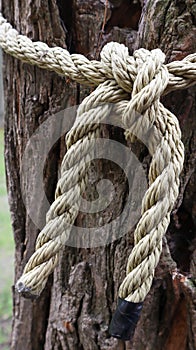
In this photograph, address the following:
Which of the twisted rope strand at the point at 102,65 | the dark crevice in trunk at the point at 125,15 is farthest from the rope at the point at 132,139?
the dark crevice in trunk at the point at 125,15

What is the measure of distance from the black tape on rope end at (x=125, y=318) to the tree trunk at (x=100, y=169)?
134 millimetres

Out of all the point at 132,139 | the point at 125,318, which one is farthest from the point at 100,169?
the point at 125,318

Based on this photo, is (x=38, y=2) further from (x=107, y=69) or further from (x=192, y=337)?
(x=192, y=337)

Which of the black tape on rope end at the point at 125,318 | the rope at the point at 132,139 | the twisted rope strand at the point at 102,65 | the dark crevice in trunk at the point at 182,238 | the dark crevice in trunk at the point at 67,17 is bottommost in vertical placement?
the black tape on rope end at the point at 125,318

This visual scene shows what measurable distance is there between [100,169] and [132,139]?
0.35ft

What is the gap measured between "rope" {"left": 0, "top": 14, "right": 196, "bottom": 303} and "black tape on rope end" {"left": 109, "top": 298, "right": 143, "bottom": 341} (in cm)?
1

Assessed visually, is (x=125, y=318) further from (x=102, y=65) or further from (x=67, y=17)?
(x=67, y=17)

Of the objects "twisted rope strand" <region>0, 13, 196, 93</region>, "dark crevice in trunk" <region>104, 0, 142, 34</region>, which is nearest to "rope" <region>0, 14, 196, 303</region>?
"twisted rope strand" <region>0, 13, 196, 93</region>

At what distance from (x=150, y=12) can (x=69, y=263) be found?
1.35 feet

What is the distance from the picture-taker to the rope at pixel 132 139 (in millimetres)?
476

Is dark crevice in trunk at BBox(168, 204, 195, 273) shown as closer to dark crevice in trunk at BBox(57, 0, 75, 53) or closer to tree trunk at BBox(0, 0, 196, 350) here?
tree trunk at BBox(0, 0, 196, 350)

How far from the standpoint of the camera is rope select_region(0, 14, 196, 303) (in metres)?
0.48

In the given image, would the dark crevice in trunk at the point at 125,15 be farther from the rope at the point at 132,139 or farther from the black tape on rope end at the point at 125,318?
the black tape on rope end at the point at 125,318

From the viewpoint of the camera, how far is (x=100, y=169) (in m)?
0.62
